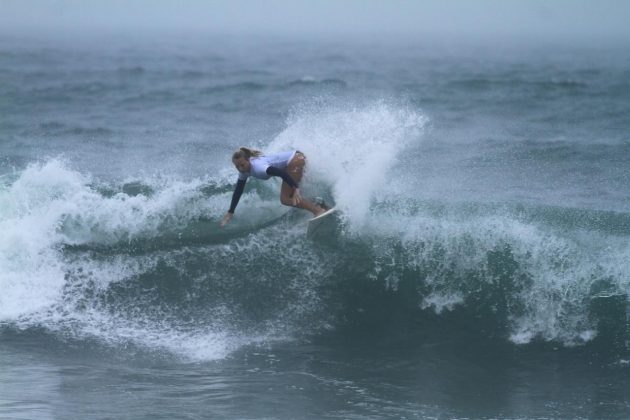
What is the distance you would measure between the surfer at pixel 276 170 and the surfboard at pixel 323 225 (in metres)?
0.08

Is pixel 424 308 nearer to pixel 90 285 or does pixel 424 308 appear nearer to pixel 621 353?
pixel 621 353

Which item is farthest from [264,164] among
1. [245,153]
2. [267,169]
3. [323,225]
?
[323,225]

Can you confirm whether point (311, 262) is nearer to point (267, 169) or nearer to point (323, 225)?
point (323, 225)

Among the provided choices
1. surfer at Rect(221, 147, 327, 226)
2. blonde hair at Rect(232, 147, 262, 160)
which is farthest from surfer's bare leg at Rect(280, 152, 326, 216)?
blonde hair at Rect(232, 147, 262, 160)

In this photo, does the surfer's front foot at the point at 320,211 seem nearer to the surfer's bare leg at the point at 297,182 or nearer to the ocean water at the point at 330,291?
the surfer's bare leg at the point at 297,182

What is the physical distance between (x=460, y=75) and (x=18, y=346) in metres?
29.4

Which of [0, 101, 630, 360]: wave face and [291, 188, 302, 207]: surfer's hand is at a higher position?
[291, 188, 302, 207]: surfer's hand

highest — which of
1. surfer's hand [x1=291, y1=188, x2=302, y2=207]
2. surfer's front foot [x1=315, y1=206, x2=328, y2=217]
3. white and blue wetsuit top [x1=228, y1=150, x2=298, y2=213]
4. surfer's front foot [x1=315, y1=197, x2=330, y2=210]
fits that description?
white and blue wetsuit top [x1=228, y1=150, x2=298, y2=213]

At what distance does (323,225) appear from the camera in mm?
10891

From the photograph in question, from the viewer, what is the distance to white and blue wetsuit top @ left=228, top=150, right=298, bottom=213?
32.4ft

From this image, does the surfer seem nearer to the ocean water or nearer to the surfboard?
the surfboard

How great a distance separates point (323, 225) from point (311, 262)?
0.59 meters

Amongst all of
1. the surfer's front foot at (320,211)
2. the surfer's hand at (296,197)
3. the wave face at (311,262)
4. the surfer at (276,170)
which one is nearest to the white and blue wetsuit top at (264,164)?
Result: the surfer at (276,170)

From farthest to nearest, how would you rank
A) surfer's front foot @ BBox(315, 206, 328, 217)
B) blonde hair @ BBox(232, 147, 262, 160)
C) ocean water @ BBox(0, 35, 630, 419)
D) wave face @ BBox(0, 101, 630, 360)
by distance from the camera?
surfer's front foot @ BBox(315, 206, 328, 217) → wave face @ BBox(0, 101, 630, 360) → blonde hair @ BBox(232, 147, 262, 160) → ocean water @ BBox(0, 35, 630, 419)
